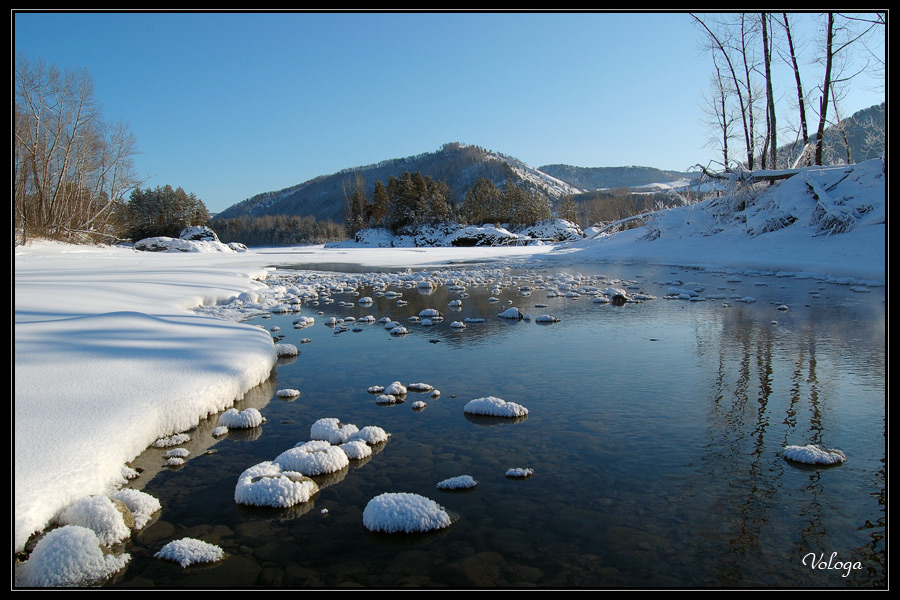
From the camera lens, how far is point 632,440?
3150mm

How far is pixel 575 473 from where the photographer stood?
9.04 feet

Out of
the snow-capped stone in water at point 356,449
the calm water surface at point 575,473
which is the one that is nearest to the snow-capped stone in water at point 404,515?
the calm water surface at point 575,473

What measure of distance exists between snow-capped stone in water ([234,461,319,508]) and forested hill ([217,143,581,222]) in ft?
455

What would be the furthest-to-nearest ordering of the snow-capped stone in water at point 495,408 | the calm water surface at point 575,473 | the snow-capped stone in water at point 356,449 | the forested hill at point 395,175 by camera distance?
1. the forested hill at point 395,175
2. the snow-capped stone in water at point 495,408
3. the snow-capped stone in water at point 356,449
4. the calm water surface at point 575,473

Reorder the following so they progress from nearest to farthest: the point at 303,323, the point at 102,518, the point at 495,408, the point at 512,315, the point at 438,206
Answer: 1. the point at 102,518
2. the point at 495,408
3. the point at 303,323
4. the point at 512,315
5. the point at 438,206

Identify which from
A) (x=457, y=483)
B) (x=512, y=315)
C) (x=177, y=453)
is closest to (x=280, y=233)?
(x=512, y=315)

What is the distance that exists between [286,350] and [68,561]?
137 inches

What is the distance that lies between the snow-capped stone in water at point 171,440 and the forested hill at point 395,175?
453ft

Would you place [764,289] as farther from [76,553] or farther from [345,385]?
[76,553]

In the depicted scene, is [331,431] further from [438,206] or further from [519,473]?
[438,206]

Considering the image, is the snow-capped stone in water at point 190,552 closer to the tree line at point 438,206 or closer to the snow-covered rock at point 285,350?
the snow-covered rock at point 285,350

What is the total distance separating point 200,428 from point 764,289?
10820 mm

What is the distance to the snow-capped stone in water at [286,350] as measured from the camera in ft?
17.6
